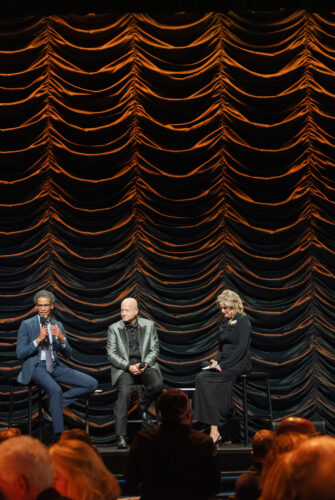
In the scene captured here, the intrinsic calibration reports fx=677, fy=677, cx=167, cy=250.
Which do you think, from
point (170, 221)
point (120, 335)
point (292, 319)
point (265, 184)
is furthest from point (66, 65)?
point (292, 319)

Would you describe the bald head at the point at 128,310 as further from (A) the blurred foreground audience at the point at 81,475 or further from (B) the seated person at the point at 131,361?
(A) the blurred foreground audience at the point at 81,475

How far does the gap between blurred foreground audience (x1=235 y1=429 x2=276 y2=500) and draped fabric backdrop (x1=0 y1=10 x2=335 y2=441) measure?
389 cm

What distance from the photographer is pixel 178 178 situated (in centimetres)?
705

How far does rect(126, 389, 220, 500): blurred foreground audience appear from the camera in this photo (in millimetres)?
2594

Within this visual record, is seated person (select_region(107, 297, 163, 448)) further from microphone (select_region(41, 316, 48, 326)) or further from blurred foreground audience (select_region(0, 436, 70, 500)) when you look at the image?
blurred foreground audience (select_region(0, 436, 70, 500))

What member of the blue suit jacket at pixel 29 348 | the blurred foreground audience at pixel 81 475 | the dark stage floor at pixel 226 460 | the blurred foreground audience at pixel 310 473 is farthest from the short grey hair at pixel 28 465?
the blue suit jacket at pixel 29 348

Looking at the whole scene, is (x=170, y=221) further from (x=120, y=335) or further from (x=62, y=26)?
(x=62, y=26)

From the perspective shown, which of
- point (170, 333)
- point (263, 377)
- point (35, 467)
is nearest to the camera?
point (35, 467)

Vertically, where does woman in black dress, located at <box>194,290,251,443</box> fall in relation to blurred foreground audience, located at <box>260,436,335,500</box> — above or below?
below

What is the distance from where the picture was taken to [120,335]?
6.18m

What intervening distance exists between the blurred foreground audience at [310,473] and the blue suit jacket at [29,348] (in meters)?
4.54

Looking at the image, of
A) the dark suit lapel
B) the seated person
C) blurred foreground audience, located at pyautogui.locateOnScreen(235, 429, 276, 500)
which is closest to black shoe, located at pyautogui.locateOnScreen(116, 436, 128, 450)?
the seated person

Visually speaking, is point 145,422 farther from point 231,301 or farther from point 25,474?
point 25,474

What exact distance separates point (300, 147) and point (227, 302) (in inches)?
78.7
